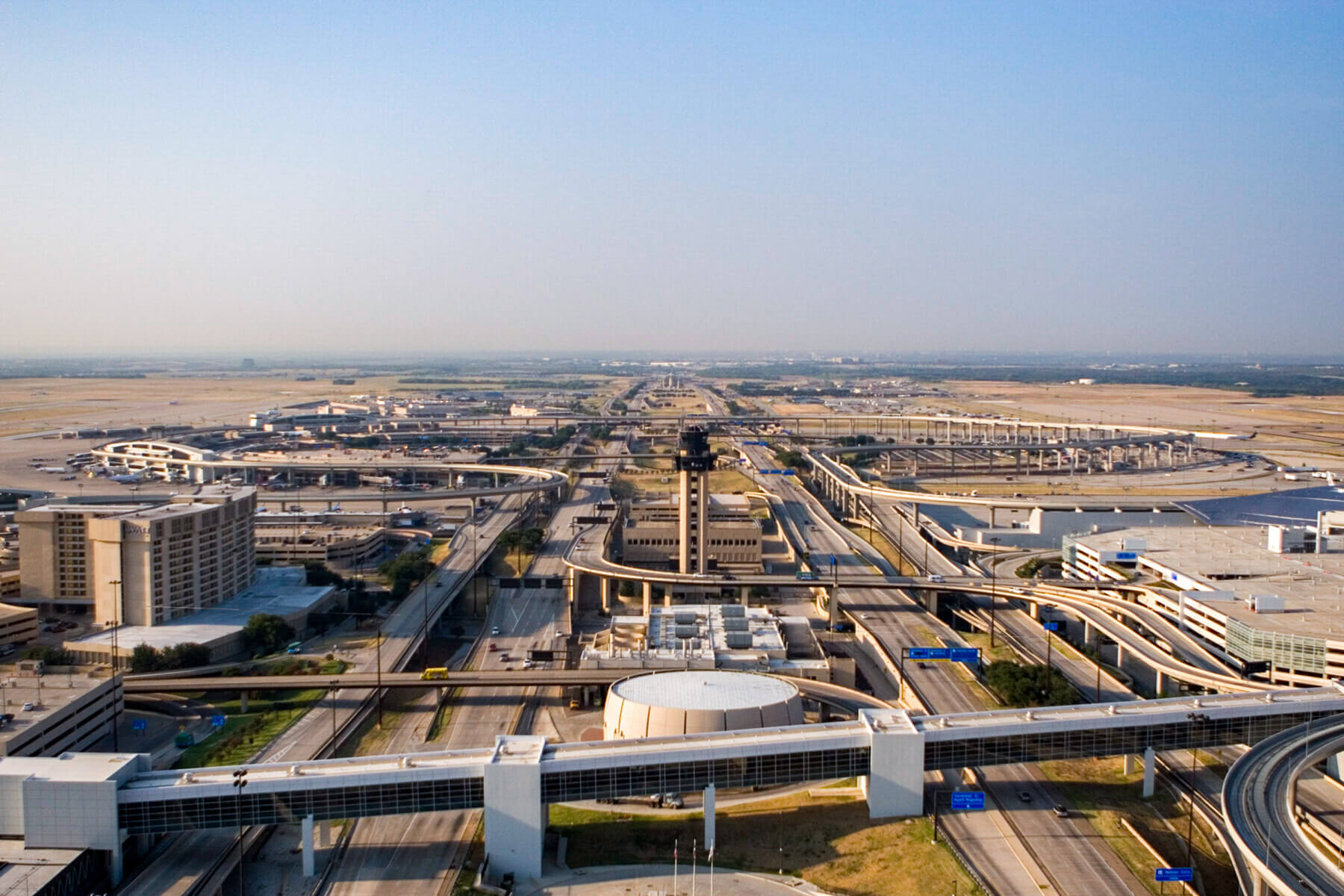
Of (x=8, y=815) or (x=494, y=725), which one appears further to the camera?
(x=494, y=725)

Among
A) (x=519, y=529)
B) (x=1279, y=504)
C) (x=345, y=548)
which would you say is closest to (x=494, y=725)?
(x=345, y=548)

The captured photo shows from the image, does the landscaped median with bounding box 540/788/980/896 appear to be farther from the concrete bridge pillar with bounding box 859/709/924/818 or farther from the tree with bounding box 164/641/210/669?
the tree with bounding box 164/641/210/669

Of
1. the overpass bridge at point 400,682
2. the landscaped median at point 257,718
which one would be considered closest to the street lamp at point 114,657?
the overpass bridge at point 400,682

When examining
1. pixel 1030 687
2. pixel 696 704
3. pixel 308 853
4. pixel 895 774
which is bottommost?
pixel 308 853

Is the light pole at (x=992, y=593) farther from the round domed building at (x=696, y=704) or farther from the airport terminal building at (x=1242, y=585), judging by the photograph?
the round domed building at (x=696, y=704)

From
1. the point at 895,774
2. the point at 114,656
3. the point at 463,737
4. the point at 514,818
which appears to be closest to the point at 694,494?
the point at 463,737

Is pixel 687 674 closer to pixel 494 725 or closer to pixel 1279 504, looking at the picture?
pixel 494 725

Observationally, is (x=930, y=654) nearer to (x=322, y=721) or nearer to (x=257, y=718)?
(x=322, y=721)
